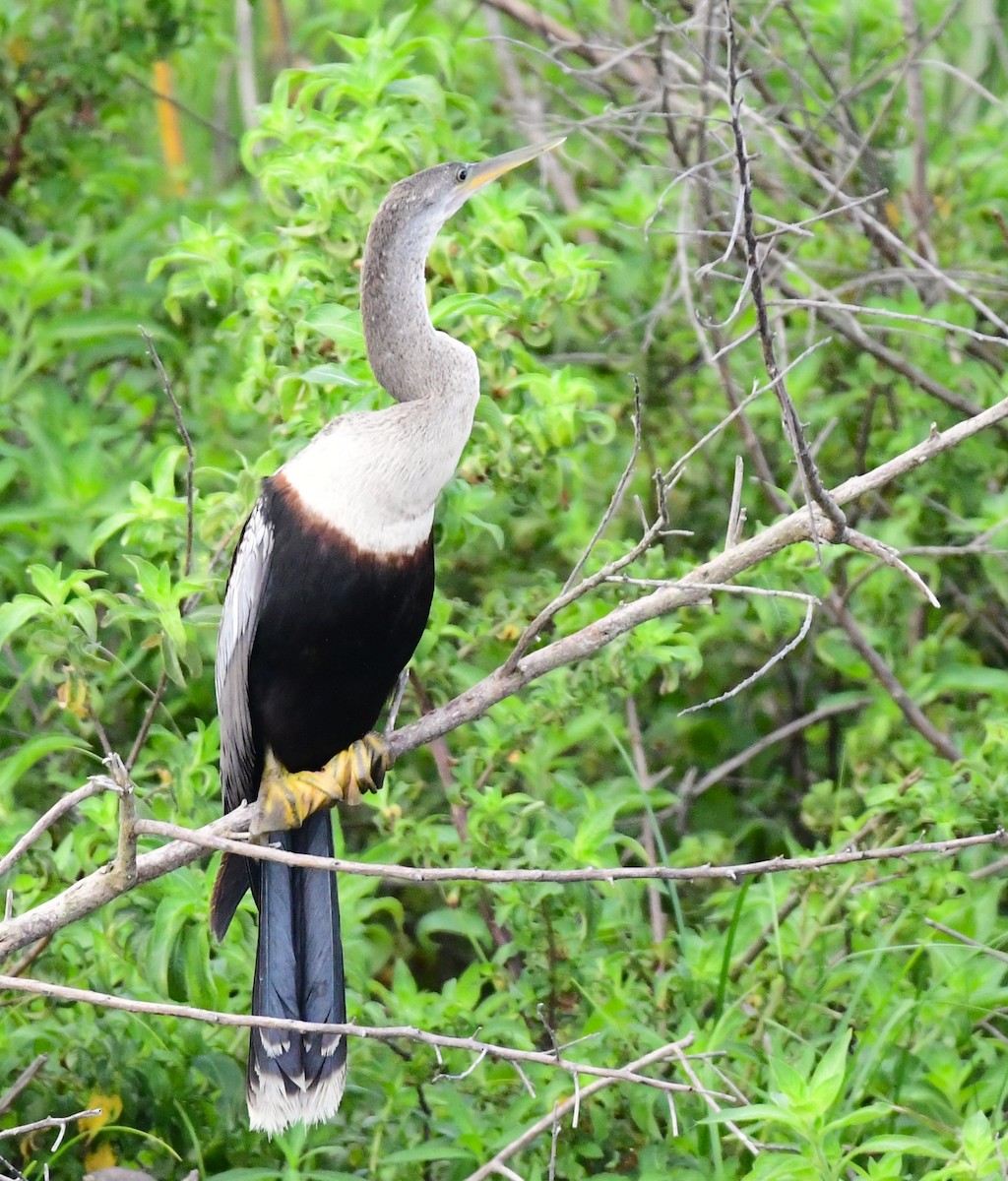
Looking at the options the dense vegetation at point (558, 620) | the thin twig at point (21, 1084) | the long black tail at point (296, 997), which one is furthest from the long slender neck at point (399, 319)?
the thin twig at point (21, 1084)

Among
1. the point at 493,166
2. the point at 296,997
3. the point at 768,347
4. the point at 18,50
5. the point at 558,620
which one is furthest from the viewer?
the point at 18,50

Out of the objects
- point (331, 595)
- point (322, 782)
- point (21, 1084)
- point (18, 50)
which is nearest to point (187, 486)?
point (331, 595)

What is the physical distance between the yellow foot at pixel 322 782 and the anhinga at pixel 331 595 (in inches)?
0.5

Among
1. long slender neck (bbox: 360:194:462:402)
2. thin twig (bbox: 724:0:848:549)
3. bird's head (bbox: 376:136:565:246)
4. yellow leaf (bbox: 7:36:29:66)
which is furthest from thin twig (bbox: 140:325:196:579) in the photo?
yellow leaf (bbox: 7:36:29:66)

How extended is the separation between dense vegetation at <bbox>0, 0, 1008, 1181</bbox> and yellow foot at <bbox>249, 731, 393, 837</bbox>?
0.11 meters

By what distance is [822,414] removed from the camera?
3.61 metres

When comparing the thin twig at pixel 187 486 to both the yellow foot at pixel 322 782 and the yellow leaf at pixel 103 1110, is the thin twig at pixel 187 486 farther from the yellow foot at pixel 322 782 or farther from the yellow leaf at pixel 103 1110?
the yellow leaf at pixel 103 1110

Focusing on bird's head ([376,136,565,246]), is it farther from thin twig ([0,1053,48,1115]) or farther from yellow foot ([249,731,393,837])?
thin twig ([0,1053,48,1115])

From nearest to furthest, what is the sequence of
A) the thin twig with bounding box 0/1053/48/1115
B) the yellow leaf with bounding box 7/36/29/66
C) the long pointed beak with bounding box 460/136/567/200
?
1. the thin twig with bounding box 0/1053/48/1115
2. the long pointed beak with bounding box 460/136/567/200
3. the yellow leaf with bounding box 7/36/29/66

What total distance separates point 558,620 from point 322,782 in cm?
54

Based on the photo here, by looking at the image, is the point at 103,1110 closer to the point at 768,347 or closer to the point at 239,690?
the point at 239,690

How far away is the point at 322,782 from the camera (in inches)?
114

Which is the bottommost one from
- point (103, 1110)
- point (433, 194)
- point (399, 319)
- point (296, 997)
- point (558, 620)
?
point (103, 1110)

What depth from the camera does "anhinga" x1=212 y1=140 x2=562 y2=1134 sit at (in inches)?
101
